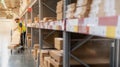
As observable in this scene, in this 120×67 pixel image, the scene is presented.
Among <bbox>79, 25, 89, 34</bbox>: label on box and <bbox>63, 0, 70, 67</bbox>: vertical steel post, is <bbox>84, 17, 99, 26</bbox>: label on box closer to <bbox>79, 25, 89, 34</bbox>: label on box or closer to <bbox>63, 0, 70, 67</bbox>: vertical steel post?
<bbox>79, 25, 89, 34</bbox>: label on box

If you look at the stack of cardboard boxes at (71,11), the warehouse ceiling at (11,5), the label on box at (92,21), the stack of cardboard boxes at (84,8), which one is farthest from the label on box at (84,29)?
the warehouse ceiling at (11,5)

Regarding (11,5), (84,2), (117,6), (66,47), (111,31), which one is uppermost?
(11,5)

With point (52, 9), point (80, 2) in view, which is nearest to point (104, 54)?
point (80, 2)

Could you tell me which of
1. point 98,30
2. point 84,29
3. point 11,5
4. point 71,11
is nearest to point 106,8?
point 98,30

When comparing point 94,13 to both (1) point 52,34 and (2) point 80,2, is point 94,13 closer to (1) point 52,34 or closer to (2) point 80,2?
(2) point 80,2

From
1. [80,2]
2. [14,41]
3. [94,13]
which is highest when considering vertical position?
[80,2]

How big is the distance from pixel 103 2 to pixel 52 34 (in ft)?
14.3

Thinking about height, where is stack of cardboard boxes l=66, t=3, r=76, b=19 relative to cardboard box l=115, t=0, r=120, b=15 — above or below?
above

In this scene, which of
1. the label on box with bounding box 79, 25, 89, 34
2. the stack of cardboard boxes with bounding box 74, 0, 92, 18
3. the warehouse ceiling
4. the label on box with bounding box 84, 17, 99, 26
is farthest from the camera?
the warehouse ceiling

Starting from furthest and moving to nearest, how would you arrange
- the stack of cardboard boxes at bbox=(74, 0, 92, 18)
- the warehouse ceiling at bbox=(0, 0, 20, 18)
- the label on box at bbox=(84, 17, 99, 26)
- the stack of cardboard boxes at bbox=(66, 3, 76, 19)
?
the warehouse ceiling at bbox=(0, 0, 20, 18) < the stack of cardboard boxes at bbox=(66, 3, 76, 19) < the stack of cardboard boxes at bbox=(74, 0, 92, 18) < the label on box at bbox=(84, 17, 99, 26)

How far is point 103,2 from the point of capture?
4.93 ft

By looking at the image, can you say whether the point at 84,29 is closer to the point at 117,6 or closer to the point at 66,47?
the point at 117,6

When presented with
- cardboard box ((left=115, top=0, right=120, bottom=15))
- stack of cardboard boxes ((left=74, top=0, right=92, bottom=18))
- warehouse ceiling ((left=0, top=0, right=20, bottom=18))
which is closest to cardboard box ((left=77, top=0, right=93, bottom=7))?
stack of cardboard boxes ((left=74, top=0, right=92, bottom=18))

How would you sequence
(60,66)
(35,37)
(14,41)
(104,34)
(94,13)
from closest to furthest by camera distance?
(104,34) < (94,13) < (60,66) < (35,37) < (14,41)
